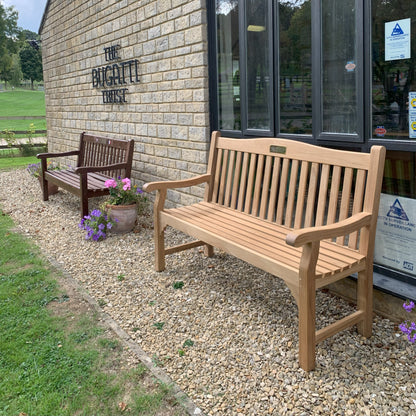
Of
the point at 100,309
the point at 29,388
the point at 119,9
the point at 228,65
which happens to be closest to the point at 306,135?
the point at 228,65

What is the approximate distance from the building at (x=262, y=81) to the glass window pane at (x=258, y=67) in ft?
0.05

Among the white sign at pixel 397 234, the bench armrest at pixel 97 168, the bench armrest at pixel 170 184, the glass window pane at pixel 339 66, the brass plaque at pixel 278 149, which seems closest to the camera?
the white sign at pixel 397 234

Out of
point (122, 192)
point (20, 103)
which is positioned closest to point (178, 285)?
point (122, 192)

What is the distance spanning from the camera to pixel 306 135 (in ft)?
12.1

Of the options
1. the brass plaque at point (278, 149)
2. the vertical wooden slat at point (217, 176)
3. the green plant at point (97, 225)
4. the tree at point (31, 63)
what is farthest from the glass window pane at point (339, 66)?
the tree at point (31, 63)

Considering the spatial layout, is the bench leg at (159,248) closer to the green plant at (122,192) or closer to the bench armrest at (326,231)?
the green plant at (122,192)

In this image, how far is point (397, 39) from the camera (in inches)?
115

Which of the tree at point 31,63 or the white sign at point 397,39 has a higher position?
the tree at point 31,63

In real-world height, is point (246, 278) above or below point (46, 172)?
below

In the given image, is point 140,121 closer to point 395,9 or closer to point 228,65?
point 228,65

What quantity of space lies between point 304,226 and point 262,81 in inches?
64.1

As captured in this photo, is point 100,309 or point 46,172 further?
point 46,172

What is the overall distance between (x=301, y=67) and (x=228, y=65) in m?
1.17

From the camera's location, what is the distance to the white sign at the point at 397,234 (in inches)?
122
